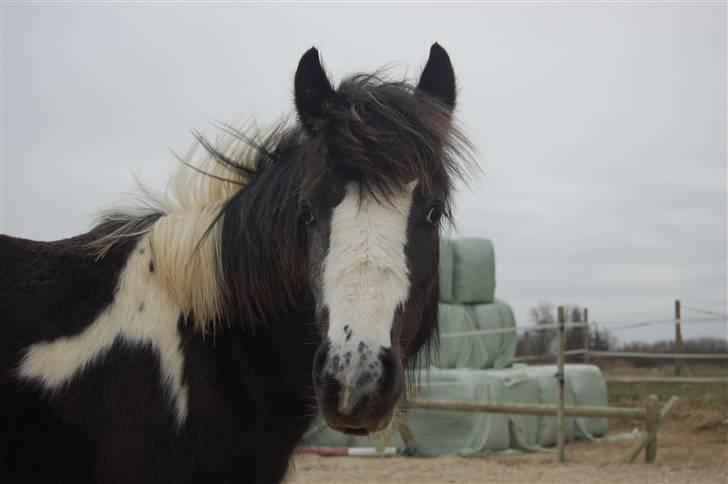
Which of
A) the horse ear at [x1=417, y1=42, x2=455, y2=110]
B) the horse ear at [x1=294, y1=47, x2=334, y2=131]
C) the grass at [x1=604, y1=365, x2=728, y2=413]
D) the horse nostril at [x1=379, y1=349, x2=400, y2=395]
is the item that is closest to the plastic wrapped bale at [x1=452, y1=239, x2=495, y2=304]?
the grass at [x1=604, y1=365, x2=728, y2=413]

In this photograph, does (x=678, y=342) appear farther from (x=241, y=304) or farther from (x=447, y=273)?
(x=241, y=304)

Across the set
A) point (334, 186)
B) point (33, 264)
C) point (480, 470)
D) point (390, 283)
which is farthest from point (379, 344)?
point (480, 470)

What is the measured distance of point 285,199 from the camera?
260cm

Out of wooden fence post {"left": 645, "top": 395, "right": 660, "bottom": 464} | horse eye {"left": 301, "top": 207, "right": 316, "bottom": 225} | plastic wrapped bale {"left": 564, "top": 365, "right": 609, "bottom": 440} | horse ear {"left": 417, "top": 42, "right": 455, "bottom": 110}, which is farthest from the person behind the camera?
plastic wrapped bale {"left": 564, "top": 365, "right": 609, "bottom": 440}

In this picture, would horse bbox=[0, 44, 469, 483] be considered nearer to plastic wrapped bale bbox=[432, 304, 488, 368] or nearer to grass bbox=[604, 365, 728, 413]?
plastic wrapped bale bbox=[432, 304, 488, 368]

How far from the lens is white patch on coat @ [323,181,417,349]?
2137 mm

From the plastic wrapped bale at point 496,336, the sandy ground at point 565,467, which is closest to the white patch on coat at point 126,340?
the sandy ground at point 565,467

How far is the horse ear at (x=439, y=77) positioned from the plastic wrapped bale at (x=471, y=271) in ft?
32.4

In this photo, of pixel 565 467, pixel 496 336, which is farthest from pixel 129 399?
pixel 496 336

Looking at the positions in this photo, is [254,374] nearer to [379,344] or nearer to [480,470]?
[379,344]

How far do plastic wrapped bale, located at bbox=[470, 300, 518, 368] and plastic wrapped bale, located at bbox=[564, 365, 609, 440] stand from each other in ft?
3.27

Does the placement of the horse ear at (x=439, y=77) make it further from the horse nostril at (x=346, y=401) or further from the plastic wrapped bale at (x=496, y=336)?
the plastic wrapped bale at (x=496, y=336)

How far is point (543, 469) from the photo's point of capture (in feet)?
28.7

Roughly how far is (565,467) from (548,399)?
2864 mm
